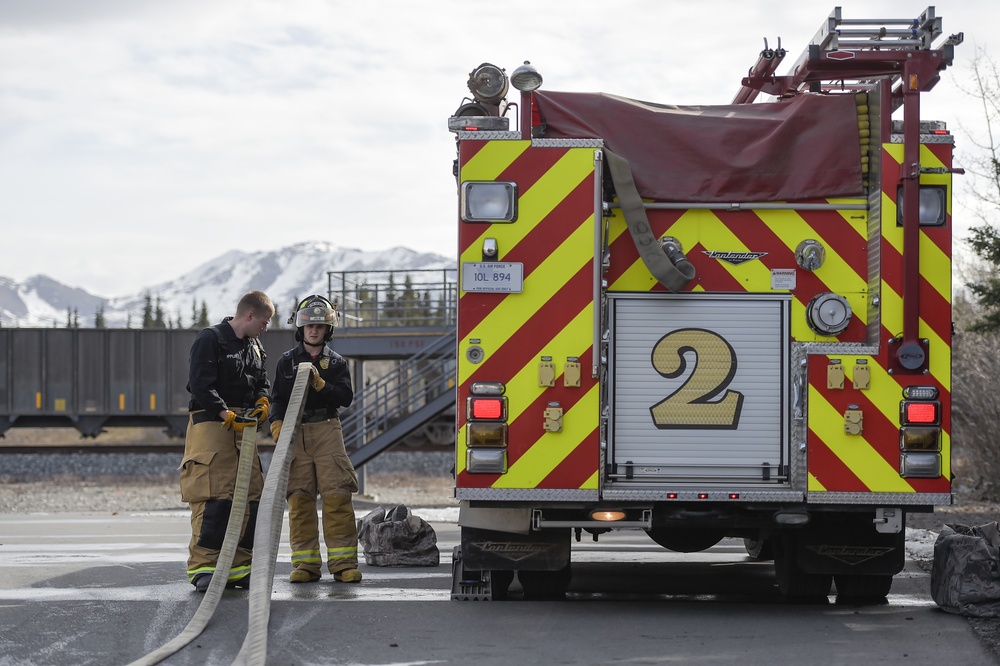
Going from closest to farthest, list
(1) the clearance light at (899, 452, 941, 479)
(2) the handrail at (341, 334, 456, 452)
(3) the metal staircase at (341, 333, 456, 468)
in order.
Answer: (1) the clearance light at (899, 452, 941, 479) → (3) the metal staircase at (341, 333, 456, 468) → (2) the handrail at (341, 334, 456, 452)

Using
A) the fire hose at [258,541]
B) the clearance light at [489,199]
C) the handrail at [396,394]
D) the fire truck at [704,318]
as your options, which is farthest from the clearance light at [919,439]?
the handrail at [396,394]

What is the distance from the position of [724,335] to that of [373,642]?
256 centimetres

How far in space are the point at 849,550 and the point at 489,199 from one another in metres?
2.94

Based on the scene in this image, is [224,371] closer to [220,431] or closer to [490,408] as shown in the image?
[220,431]

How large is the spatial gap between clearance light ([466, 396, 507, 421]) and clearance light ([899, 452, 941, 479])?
86.6 inches

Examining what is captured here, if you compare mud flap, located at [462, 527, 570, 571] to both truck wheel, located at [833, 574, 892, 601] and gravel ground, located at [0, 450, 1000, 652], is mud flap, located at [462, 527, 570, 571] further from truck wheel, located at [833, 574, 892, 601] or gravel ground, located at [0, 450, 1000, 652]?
gravel ground, located at [0, 450, 1000, 652]

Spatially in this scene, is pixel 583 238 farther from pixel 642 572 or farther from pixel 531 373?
pixel 642 572

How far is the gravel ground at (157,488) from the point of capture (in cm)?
1307

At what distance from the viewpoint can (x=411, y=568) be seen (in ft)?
30.6

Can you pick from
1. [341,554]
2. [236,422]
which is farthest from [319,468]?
[236,422]

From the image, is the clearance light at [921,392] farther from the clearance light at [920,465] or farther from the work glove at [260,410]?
the work glove at [260,410]

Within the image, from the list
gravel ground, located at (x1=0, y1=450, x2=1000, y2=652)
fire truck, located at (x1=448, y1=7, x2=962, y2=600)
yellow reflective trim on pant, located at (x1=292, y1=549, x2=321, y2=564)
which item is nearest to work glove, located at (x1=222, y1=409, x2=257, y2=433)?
yellow reflective trim on pant, located at (x1=292, y1=549, x2=321, y2=564)

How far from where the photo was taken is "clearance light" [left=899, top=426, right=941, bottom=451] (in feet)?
22.0

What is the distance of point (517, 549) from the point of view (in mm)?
7125
